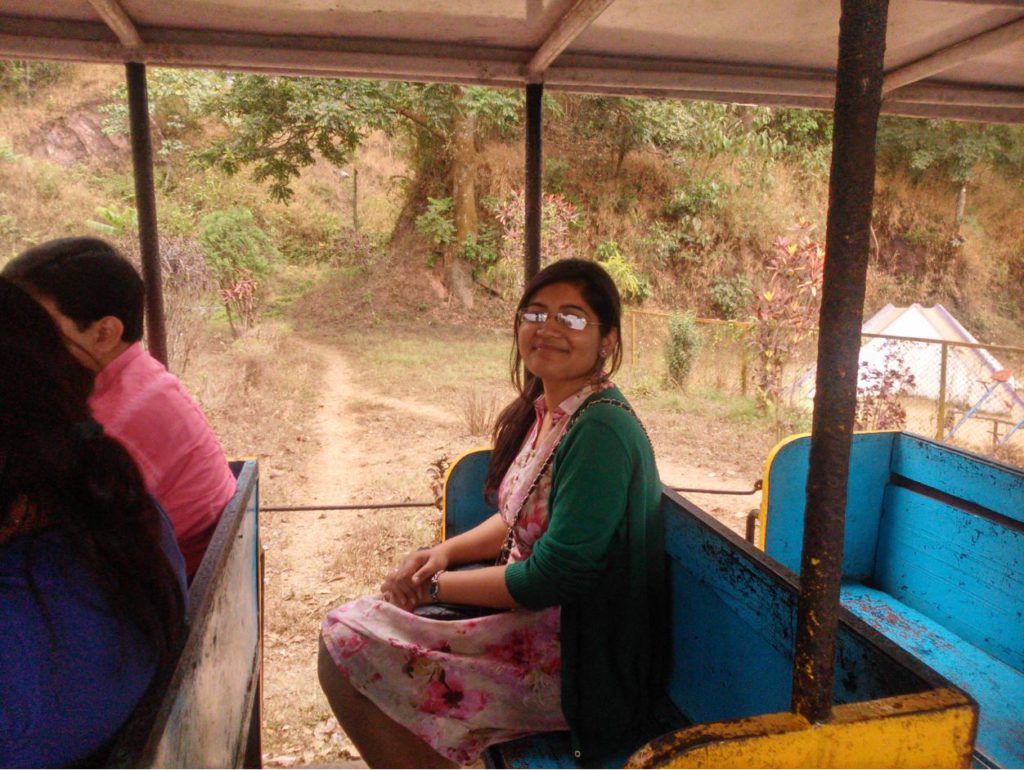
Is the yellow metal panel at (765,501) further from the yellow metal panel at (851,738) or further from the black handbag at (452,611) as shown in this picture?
the yellow metal panel at (851,738)

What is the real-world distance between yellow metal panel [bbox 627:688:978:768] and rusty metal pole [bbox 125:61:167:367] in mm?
2112

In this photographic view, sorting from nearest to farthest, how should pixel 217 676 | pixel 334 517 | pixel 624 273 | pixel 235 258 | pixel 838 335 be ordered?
pixel 838 335, pixel 217 676, pixel 334 517, pixel 235 258, pixel 624 273

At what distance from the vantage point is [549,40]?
244 cm

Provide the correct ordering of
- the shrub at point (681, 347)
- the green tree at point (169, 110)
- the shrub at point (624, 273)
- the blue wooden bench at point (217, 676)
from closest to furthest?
1. the blue wooden bench at point (217, 676)
2. the shrub at point (681, 347)
3. the shrub at point (624, 273)
4. the green tree at point (169, 110)

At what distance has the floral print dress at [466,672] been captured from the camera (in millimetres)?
1764

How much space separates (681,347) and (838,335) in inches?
381

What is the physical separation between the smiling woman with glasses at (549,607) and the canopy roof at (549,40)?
3.21 feet

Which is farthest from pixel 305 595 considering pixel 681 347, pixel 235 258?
pixel 235 258

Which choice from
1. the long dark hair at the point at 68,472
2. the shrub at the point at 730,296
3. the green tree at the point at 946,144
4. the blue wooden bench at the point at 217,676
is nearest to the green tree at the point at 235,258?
the shrub at the point at 730,296

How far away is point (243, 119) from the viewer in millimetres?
11781

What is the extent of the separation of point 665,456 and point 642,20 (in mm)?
6517

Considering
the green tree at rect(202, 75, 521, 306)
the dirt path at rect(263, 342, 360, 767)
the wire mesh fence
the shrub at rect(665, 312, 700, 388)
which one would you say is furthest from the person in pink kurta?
the green tree at rect(202, 75, 521, 306)

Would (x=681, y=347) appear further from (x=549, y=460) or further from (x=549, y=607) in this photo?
(x=549, y=607)

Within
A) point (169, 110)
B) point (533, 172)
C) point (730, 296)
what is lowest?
point (730, 296)
